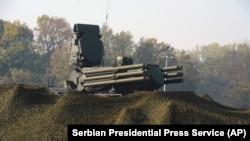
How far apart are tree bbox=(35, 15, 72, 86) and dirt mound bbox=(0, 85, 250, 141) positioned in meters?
64.7

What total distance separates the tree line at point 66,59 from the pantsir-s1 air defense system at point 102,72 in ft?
163

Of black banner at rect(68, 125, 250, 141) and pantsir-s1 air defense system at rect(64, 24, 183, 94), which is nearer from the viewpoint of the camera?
black banner at rect(68, 125, 250, 141)

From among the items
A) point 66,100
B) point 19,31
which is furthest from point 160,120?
point 19,31

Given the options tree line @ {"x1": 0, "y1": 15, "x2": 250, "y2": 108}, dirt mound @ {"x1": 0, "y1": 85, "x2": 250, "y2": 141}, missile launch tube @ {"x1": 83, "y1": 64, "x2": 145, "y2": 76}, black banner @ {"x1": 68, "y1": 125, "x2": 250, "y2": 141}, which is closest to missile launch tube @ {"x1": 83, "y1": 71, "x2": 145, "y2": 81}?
Result: missile launch tube @ {"x1": 83, "y1": 64, "x2": 145, "y2": 76}

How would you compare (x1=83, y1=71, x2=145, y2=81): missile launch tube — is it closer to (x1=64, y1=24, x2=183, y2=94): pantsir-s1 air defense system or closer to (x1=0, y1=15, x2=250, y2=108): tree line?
(x1=64, y1=24, x2=183, y2=94): pantsir-s1 air defense system

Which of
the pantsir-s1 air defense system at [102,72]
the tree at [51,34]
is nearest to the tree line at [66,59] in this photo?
the tree at [51,34]

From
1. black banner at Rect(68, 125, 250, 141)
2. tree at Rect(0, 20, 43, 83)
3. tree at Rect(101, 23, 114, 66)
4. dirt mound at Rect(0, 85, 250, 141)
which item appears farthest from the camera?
tree at Rect(101, 23, 114, 66)

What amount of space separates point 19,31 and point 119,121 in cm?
6850

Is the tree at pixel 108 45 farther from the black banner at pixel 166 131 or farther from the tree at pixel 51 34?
the black banner at pixel 166 131

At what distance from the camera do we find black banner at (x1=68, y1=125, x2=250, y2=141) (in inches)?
→ 546

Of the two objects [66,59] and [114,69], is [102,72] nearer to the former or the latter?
[114,69]

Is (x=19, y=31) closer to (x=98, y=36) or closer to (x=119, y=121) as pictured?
(x=98, y=36)

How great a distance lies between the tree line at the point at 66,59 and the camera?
75.2 metres

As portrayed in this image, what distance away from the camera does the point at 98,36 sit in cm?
2123
